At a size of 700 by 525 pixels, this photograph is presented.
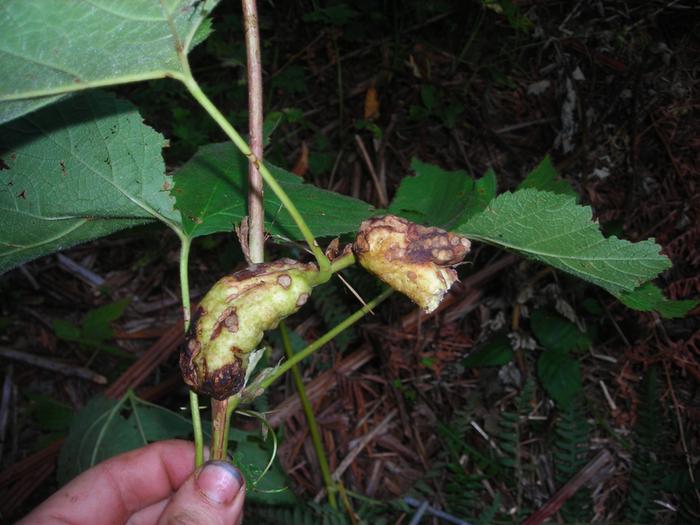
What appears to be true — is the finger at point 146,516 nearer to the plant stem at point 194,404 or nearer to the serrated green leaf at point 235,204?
the plant stem at point 194,404

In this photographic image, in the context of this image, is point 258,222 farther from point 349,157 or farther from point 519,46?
point 519,46

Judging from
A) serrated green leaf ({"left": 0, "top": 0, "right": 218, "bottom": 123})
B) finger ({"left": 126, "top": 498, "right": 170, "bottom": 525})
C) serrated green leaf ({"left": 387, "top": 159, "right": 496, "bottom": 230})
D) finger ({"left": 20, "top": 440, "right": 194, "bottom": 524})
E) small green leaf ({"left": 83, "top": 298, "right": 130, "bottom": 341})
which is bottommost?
small green leaf ({"left": 83, "top": 298, "right": 130, "bottom": 341})

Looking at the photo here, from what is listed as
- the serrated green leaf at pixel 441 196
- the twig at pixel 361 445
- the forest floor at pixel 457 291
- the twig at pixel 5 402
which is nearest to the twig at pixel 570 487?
the forest floor at pixel 457 291

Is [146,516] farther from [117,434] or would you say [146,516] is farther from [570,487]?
[570,487]

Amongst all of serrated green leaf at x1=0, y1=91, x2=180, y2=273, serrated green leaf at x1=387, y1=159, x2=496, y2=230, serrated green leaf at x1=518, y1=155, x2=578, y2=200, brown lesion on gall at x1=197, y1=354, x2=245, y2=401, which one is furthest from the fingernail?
serrated green leaf at x1=518, y1=155, x2=578, y2=200

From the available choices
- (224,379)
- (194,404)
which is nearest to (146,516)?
(194,404)

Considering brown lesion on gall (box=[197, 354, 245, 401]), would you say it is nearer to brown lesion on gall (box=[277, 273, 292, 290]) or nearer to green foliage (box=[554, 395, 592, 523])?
brown lesion on gall (box=[277, 273, 292, 290])

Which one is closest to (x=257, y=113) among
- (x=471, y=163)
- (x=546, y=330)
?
(x=546, y=330)
